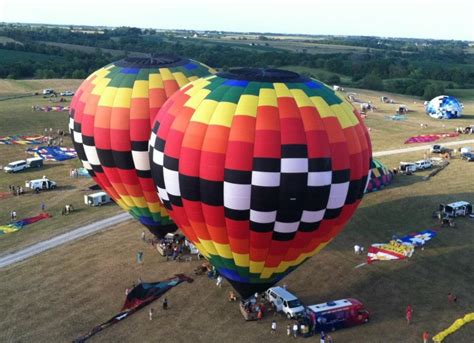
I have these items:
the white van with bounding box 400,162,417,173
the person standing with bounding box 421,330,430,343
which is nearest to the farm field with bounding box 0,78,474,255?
the white van with bounding box 400,162,417,173

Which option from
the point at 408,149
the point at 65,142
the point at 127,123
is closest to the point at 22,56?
the point at 65,142

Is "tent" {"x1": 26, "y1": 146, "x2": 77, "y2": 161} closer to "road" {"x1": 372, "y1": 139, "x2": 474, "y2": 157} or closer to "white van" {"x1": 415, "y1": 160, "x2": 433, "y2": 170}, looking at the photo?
"road" {"x1": 372, "y1": 139, "x2": 474, "y2": 157}

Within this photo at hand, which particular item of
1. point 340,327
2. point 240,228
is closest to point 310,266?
point 340,327

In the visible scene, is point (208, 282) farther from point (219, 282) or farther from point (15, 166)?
point (15, 166)

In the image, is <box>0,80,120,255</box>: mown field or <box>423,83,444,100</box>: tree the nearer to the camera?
<box>0,80,120,255</box>: mown field

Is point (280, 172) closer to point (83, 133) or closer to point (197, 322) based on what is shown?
point (197, 322)

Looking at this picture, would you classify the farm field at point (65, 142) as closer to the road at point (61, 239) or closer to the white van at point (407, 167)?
the road at point (61, 239)

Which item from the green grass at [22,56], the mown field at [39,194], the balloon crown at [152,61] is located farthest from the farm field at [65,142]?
the green grass at [22,56]
